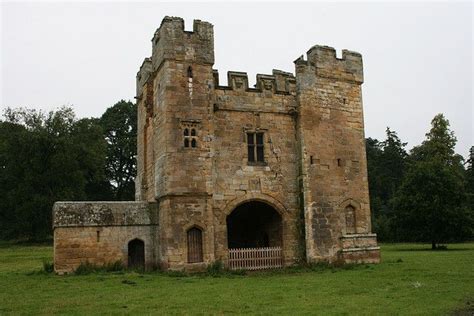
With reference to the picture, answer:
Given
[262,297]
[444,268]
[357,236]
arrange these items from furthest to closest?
1. [357,236]
2. [444,268]
3. [262,297]

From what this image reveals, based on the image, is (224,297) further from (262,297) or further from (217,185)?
(217,185)

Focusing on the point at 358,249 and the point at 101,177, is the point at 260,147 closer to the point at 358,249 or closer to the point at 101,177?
the point at 358,249

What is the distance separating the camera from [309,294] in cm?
1331

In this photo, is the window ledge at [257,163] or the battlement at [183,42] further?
the window ledge at [257,163]

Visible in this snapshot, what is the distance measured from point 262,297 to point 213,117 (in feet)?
30.2

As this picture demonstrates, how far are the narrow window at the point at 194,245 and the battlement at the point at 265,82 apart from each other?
236 inches

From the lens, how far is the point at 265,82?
21.7 metres

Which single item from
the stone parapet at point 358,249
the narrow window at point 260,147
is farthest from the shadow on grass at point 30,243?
the stone parapet at point 358,249

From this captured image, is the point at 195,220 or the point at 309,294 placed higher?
the point at 195,220

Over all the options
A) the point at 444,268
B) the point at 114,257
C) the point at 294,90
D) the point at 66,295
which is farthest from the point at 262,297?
the point at 294,90

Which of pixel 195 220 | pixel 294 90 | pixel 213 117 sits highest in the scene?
pixel 294 90

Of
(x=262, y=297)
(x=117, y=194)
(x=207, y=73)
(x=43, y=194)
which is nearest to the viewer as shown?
(x=262, y=297)

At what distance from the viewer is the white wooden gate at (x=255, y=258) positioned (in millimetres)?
19859

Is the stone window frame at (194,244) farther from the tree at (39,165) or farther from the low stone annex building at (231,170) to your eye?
the tree at (39,165)
